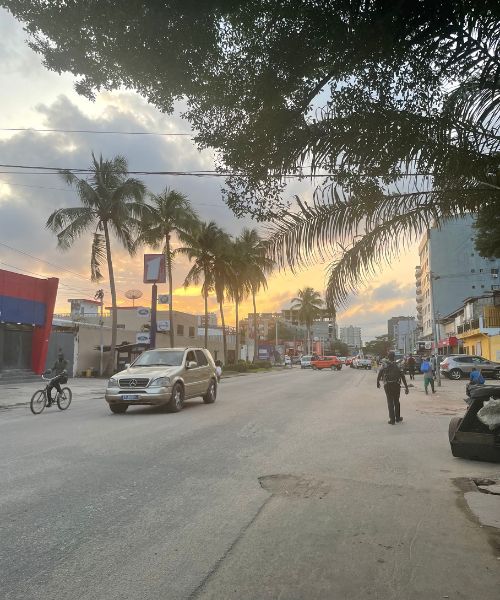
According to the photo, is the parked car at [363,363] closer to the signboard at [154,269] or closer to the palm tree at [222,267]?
the palm tree at [222,267]

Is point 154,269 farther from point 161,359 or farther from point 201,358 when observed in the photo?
point 161,359

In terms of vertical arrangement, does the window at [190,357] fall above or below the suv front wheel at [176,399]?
above

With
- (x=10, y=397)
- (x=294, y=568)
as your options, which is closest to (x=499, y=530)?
(x=294, y=568)

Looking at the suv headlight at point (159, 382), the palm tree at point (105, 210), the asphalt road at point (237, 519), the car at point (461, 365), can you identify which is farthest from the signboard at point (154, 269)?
the asphalt road at point (237, 519)

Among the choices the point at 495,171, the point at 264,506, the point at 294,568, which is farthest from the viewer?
the point at 264,506

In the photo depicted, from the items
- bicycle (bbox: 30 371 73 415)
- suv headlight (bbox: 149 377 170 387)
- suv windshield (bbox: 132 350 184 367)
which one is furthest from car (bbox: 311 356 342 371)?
suv headlight (bbox: 149 377 170 387)

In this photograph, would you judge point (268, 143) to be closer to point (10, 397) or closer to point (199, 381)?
point (199, 381)

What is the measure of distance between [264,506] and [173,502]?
983 mm

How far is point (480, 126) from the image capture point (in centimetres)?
501

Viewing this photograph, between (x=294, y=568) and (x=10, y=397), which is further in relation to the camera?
(x=10, y=397)

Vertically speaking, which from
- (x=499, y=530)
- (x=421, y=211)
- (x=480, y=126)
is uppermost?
(x=480, y=126)

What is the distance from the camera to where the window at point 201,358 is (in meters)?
16.2

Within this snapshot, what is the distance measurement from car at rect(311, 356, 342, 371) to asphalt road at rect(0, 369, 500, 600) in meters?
48.7

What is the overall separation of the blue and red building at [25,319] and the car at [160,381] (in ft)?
51.6
